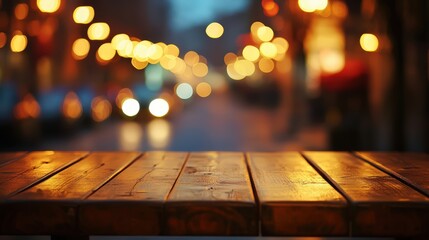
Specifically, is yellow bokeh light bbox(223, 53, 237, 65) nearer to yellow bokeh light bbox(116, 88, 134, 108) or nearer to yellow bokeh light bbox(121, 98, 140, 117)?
yellow bokeh light bbox(116, 88, 134, 108)

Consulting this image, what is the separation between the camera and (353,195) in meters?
3.15

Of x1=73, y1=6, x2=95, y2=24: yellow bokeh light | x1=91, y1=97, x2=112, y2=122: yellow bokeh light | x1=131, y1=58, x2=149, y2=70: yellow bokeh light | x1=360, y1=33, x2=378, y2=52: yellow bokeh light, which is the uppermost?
x1=73, y1=6, x2=95, y2=24: yellow bokeh light

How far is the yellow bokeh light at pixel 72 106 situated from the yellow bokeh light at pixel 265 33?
7.18 meters

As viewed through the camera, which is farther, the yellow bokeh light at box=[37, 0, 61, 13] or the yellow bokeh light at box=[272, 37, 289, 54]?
the yellow bokeh light at box=[272, 37, 289, 54]

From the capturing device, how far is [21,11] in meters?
22.2

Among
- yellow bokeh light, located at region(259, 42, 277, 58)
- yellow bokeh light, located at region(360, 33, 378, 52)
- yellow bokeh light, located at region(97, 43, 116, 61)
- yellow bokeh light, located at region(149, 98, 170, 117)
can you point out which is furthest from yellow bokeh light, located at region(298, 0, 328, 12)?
yellow bokeh light, located at region(97, 43, 116, 61)

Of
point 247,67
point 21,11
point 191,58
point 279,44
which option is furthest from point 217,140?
point 191,58

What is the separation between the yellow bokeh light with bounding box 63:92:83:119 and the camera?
24362mm

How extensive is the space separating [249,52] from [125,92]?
1636 cm

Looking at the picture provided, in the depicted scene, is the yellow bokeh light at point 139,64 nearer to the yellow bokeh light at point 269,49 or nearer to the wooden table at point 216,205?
the yellow bokeh light at point 269,49

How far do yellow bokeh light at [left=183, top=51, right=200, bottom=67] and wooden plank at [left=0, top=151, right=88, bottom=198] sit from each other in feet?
381

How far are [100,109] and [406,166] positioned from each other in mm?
27263

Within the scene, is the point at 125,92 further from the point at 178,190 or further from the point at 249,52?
the point at 178,190

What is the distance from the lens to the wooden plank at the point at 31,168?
11.4 ft
